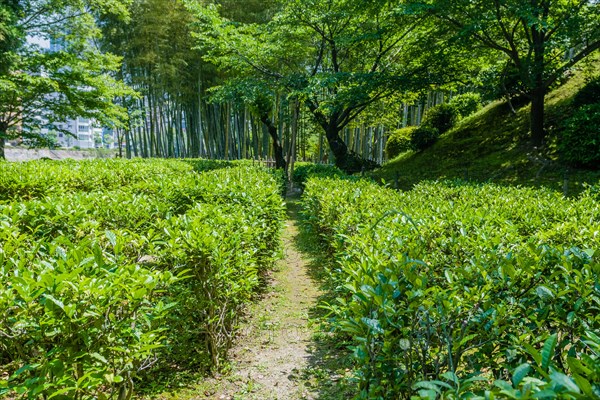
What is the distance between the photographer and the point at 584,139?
30.1 ft

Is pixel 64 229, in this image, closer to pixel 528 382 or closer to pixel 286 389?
pixel 286 389

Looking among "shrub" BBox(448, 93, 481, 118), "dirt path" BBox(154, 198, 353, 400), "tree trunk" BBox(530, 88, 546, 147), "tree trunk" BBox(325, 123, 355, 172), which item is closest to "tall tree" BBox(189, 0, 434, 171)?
"tree trunk" BBox(325, 123, 355, 172)

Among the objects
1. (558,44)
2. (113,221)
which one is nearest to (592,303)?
(113,221)

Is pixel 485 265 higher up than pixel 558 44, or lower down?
lower down

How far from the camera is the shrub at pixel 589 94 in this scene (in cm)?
1047

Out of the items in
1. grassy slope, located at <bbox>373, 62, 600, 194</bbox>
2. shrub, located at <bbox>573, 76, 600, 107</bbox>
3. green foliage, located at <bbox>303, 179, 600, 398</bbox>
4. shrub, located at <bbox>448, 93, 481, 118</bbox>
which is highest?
shrub, located at <bbox>448, 93, 481, 118</bbox>

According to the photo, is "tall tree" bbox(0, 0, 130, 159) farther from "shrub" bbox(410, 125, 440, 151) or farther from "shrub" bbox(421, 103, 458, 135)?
"shrub" bbox(421, 103, 458, 135)

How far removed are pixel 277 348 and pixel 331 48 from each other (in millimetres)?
12130

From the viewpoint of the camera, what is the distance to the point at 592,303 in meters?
1.63

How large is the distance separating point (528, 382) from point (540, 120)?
12433 millimetres

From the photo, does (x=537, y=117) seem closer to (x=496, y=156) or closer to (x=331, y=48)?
(x=496, y=156)

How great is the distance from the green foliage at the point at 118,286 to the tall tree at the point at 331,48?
7664mm

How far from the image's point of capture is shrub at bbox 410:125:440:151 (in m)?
15.6

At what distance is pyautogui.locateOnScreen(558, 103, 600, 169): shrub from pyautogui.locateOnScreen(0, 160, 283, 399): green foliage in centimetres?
871
